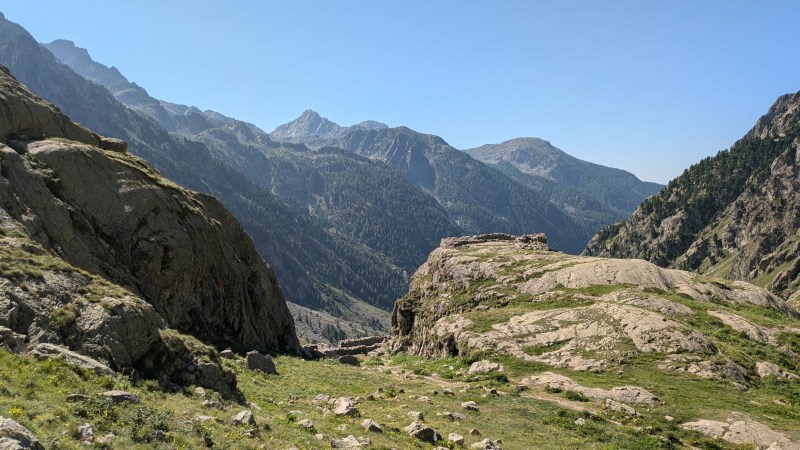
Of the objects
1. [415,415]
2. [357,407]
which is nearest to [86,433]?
[357,407]

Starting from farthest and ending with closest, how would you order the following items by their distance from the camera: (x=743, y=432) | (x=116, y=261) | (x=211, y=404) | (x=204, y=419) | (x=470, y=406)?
(x=116, y=261) → (x=470, y=406) → (x=743, y=432) → (x=211, y=404) → (x=204, y=419)

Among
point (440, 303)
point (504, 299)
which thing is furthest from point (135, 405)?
point (440, 303)

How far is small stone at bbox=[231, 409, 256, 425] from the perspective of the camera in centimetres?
1802

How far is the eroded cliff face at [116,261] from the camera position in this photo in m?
21.7

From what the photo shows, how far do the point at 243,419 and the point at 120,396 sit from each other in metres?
4.22

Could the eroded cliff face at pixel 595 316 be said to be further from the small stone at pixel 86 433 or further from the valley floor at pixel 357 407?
the small stone at pixel 86 433

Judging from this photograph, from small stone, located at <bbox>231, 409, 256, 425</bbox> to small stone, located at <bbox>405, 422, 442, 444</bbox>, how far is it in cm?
719

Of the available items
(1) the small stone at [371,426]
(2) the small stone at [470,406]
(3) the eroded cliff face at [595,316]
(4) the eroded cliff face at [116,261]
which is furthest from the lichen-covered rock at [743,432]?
(4) the eroded cliff face at [116,261]

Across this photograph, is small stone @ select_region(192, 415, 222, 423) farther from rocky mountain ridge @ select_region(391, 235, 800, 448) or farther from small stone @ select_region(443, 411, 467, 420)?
rocky mountain ridge @ select_region(391, 235, 800, 448)

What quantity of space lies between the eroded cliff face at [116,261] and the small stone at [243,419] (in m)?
5.63

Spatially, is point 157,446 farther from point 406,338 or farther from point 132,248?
point 406,338

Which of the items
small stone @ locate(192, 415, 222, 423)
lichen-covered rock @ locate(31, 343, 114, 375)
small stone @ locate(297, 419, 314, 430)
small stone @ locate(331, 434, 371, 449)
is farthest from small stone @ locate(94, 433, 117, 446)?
small stone @ locate(297, 419, 314, 430)

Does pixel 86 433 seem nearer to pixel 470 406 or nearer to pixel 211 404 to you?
pixel 211 404

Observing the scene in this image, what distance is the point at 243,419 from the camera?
18.2 metres
